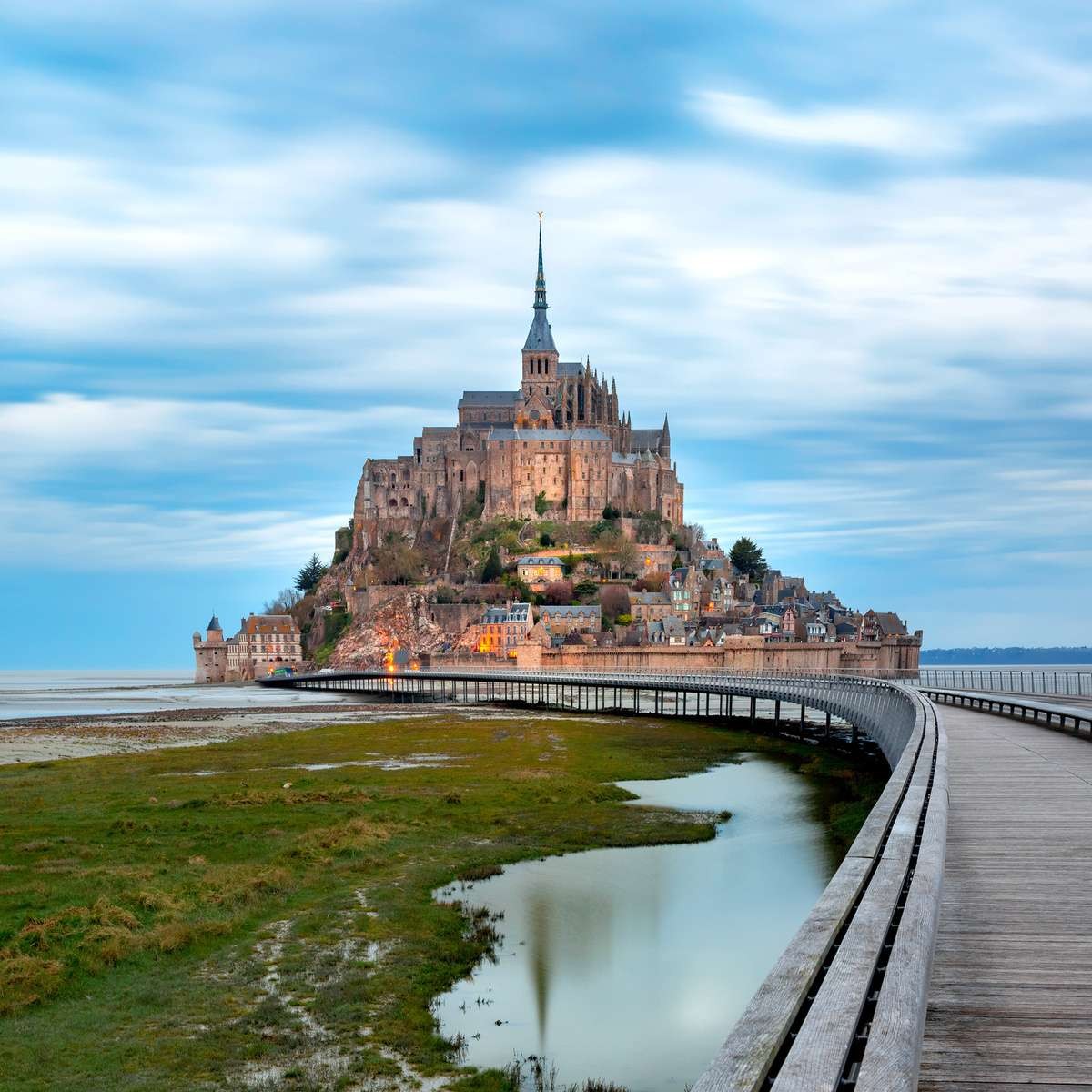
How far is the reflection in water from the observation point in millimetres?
15008

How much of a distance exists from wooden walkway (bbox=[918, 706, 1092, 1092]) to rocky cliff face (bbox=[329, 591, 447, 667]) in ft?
445

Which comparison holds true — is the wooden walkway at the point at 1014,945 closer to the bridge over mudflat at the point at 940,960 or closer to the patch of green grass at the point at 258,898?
the bridge over mudflat at the point at 940,960

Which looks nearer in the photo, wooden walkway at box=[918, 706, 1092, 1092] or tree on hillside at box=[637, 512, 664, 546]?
wooden walkway at box=[918, 706, 1092, 1092]

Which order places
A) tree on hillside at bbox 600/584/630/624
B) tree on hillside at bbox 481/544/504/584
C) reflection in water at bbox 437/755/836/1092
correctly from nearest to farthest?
reflection in water at bbox 437/755/836/1092
tree on hillside at bbox 600/584/630/624
tree on hillside at bbox 481/544/504/584

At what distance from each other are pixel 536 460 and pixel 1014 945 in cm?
15770

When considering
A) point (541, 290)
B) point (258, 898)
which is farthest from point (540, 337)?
point (258, 898)

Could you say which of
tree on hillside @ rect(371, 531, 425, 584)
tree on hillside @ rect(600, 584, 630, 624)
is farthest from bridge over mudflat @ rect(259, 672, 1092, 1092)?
tree on hillside @ rect(371, 531, 425, 584)

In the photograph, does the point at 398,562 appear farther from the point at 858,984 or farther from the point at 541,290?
the point at 858,984

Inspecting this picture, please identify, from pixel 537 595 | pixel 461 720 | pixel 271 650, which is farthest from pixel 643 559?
pixel 461 720

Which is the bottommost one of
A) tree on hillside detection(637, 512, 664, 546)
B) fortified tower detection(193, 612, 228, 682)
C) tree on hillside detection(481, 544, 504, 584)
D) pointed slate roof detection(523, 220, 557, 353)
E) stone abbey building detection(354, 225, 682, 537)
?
fortified tower detection(193, 612, 228, 682)

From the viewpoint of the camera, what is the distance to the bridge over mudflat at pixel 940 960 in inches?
210

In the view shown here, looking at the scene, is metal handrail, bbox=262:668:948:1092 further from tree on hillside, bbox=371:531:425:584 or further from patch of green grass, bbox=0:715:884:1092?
tree on hillside, bbox=371:531:425:584

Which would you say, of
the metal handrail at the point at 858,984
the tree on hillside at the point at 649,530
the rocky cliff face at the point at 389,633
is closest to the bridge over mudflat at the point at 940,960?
the metal handrail at the point at 858,984

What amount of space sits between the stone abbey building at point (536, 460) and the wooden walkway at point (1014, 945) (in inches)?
5804
